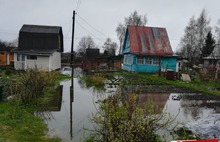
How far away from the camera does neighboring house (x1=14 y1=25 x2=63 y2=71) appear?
1074 inches

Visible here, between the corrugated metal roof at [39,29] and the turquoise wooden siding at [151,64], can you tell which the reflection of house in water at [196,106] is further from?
the corrugated metal roof at [39,29]

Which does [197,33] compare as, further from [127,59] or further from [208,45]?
[127,59]

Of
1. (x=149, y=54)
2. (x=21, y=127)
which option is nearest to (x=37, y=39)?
(x=149, y=54)

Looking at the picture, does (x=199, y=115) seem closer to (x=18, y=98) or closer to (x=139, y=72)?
(x=18, y=98)

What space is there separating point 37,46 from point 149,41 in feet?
48.0

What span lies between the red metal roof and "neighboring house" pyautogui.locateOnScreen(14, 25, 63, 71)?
10.1 meters

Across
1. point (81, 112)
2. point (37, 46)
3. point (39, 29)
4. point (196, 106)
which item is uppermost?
point (39, 29)

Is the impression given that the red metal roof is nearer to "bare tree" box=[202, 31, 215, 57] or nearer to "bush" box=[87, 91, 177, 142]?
"bare tree" box=[202, 31, 215, 57]

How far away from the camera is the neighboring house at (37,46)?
2728cm

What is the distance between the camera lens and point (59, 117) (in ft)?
26.2

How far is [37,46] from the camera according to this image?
30094mm

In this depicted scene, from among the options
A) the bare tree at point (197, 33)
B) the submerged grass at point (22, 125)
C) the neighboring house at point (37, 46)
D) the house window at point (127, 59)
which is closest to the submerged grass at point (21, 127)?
the submerged grass at point (22, 125)

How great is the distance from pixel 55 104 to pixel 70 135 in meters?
4.07

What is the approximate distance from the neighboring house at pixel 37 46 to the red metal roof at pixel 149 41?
1009cm
